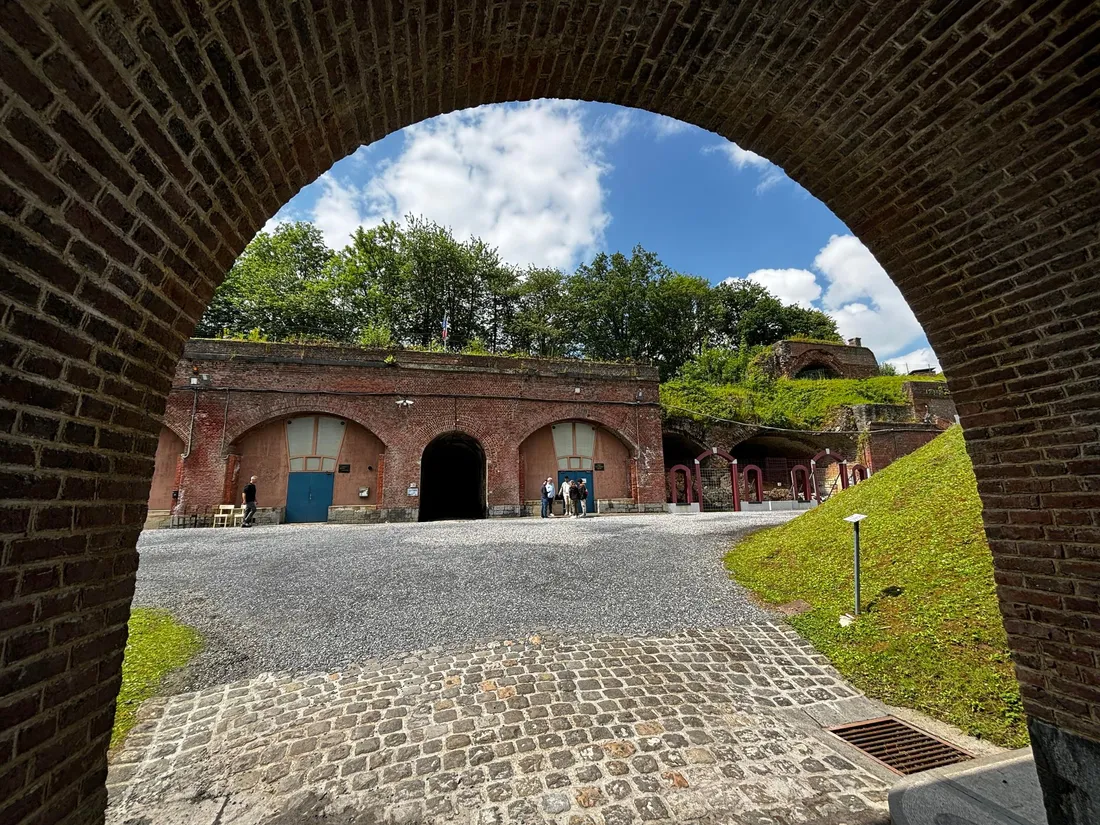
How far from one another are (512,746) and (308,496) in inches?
657

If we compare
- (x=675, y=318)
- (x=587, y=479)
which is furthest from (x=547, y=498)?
(x=675, y=318)

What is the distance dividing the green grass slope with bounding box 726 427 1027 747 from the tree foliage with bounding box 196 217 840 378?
1923 centimetres

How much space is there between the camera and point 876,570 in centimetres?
691

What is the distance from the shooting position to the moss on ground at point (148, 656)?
423 cm

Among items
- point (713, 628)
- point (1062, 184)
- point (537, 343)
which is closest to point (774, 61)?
point (1062, 184)

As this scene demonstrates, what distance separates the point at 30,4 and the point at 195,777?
14.4ft

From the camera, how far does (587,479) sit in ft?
68.2

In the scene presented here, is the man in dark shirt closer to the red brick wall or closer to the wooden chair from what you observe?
the wooden chair

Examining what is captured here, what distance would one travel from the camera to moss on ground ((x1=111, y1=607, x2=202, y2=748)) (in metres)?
4.23

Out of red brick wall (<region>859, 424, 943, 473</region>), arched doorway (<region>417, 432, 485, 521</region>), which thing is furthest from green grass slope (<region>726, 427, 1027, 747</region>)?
arched doorway (<region>417, 432, 485, 521</region>)

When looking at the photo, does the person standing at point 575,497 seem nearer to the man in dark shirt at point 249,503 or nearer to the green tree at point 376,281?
the man in dark shirt at point 249,503

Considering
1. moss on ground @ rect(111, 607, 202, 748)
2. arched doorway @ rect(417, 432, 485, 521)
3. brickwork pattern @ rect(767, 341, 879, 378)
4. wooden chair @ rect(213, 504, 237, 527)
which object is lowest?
moss on ground @ rect(111, 607, 202, 748)

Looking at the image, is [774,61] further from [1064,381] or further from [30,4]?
[30,4]

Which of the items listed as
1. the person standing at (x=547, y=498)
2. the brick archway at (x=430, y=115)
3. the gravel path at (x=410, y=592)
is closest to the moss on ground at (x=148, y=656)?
the gravel path at (x=410, y=592)
